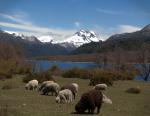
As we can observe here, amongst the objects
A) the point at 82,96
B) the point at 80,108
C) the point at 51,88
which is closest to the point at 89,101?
the point at 82,96

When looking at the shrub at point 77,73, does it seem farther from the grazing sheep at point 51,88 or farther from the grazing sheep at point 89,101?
the grazing sheep at point 89,101

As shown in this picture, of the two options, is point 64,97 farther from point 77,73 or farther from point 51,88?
point 77,73

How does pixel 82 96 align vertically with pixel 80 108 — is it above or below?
above

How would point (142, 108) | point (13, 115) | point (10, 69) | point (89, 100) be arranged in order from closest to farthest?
point (13, 115) → point (89, 100) → point (142, 108) → point (10, 69)

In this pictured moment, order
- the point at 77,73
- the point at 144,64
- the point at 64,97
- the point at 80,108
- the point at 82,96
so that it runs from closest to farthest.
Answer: the point at 82,96 < the point at 80,108 < the point at 64,97 < the point at 77,73 < the point at 144,64

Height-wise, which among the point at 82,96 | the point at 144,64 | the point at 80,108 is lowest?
the point at 80,108

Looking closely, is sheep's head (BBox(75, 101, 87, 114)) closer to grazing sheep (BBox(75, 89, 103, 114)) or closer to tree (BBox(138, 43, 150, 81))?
grazing sheep (BBox(75, 89, 103, 114))

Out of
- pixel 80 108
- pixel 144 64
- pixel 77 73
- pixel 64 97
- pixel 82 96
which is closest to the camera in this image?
pixel 82 96

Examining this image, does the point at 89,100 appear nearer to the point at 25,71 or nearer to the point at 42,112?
the point at 42,112

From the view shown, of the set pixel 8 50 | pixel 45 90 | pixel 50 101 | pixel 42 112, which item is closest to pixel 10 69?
pixel 8 50

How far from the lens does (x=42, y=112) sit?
22.8 metres

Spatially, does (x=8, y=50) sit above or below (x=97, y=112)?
above

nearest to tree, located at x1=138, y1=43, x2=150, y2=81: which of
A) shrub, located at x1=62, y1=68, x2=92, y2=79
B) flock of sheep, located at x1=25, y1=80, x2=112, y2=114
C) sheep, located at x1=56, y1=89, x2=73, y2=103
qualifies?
shrub, located at x1=62, y1=68, x2=92, y2=79

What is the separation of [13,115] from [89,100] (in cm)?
450
